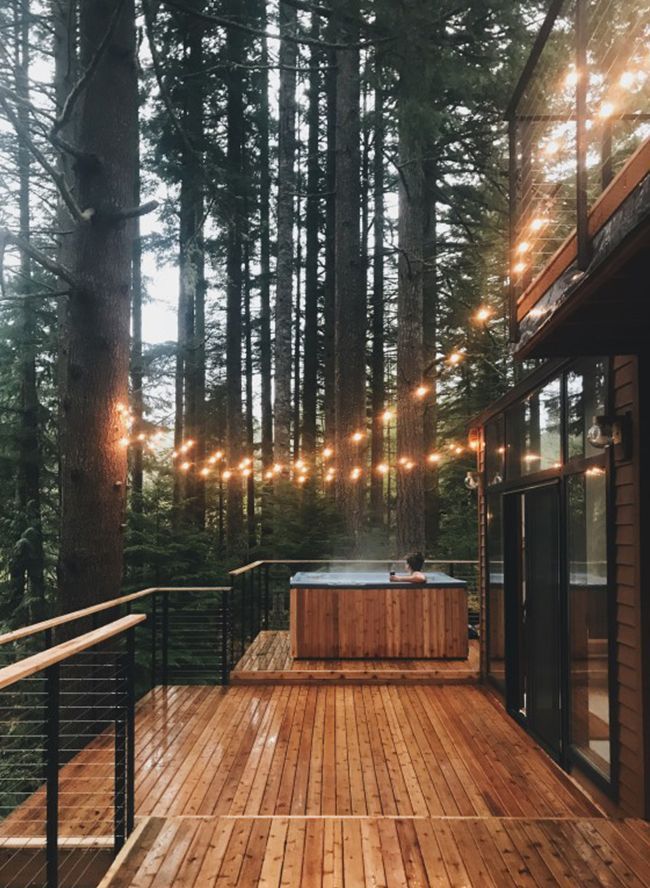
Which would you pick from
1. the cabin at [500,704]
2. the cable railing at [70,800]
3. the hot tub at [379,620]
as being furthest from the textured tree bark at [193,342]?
the cable railing at [70,800]

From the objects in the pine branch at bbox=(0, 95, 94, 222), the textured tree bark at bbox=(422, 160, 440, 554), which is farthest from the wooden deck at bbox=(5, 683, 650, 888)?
the textured tree bark at bbox=(422, 160, 440, 554)

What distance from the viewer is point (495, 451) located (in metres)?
6.32

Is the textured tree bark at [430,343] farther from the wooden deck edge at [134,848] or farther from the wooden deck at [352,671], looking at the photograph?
the wooden deck edge at [134,848]

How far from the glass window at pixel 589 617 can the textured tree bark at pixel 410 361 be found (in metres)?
5.24

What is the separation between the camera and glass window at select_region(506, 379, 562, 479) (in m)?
4.61

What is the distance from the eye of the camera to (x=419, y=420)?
31.6 feet

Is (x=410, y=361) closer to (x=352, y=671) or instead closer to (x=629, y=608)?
(x=352, y=671)

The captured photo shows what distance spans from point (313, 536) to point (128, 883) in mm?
8095

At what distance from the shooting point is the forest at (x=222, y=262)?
5.09 m

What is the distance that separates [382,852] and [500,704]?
10.5 ft

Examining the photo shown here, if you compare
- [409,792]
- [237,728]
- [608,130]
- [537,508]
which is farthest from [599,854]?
[608,130]

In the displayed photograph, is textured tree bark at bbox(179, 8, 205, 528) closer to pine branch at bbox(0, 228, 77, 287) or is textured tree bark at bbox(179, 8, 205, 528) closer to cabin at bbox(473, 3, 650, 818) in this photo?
pine branch at bbox(0, 228, 77, 287)

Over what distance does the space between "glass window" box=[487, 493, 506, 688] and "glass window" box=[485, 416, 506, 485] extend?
21cm

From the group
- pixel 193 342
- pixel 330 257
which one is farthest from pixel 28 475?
pixel 330 257
